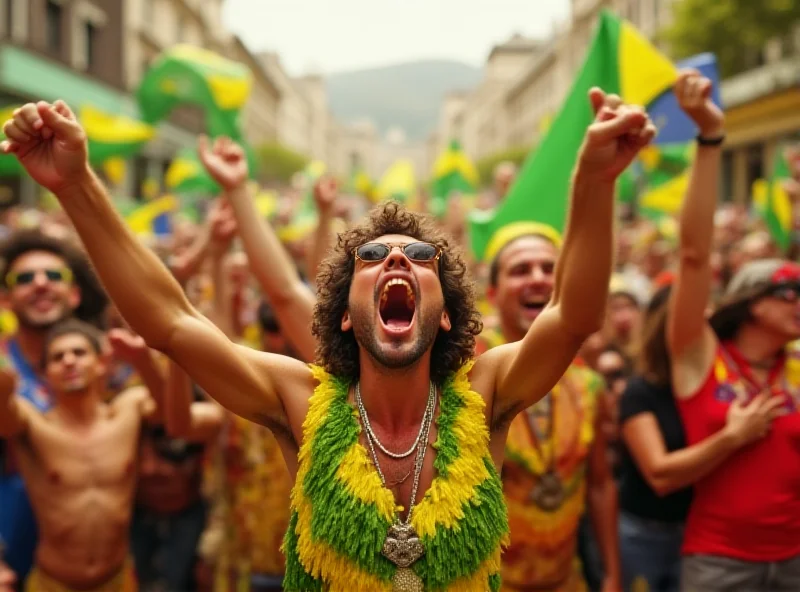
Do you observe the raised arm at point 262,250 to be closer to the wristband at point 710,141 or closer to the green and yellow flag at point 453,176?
the wristband at point 710,141

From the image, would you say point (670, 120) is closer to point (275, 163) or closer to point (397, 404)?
point (397, 404)

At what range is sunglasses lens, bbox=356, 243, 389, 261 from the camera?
6.60 feet

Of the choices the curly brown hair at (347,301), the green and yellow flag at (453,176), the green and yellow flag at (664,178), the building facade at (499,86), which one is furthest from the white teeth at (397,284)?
the building facade at (499,86)

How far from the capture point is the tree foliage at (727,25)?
19.1 meters

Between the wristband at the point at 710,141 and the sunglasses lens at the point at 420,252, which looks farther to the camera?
the wristband at the point at 710,141

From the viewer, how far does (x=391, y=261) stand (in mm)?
1999

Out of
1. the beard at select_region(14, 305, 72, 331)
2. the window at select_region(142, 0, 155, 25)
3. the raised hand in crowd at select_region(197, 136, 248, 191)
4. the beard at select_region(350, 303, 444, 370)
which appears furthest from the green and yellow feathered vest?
the window at select_region(142, 0, 155, 25)

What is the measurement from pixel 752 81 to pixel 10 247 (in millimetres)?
23642

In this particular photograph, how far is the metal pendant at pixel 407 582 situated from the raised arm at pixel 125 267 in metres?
0.53

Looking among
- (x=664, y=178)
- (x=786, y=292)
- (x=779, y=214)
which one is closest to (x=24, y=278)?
(x=786, y=292)

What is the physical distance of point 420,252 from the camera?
2.03 m

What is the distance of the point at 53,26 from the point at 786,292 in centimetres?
2334

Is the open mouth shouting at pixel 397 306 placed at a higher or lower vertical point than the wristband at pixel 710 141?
lower

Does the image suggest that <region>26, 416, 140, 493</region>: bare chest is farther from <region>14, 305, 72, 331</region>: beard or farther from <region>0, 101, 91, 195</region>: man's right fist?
<region>0, 101, 91, 195</region>: man's right fist
